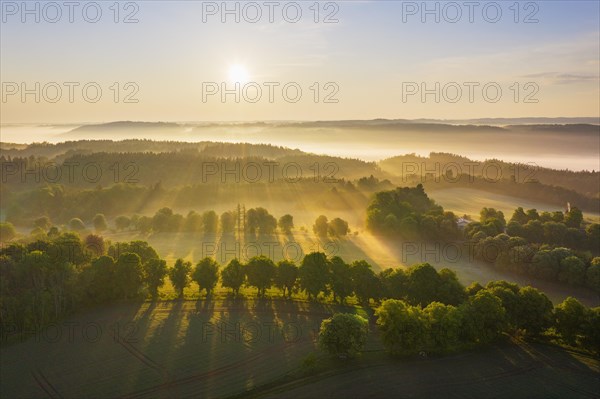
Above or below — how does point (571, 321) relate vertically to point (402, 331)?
above

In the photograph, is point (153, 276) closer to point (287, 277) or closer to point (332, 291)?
point (287, 277)

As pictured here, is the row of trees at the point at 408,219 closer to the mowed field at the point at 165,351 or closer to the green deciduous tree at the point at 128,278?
the mowed field at the point at 165,351

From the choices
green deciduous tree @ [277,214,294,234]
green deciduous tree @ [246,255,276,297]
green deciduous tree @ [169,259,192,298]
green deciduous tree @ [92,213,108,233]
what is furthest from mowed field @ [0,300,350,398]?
green deciduous tree @ [92,213,108,233]

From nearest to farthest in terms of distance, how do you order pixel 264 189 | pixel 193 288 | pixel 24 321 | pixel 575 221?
pixel 24 321 → pixel 193 288 → pixel 575 221 → pixel 264 189

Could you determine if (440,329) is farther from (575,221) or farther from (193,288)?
(575,221)

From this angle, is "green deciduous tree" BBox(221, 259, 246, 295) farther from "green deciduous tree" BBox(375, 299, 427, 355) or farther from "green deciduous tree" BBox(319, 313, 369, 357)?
"green deciduous tree" BBox(375, 299, 427, 355)

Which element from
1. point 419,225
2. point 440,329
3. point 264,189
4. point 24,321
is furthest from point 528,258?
point 264,189

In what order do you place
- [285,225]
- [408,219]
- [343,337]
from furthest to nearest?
1. [285,225]
2. [408,219]
3. [343,337]

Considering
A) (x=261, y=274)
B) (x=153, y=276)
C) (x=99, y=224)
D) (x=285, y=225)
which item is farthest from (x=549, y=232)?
(x=99, y=224)

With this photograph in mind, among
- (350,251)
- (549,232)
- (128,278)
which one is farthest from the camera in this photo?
(350,251)
